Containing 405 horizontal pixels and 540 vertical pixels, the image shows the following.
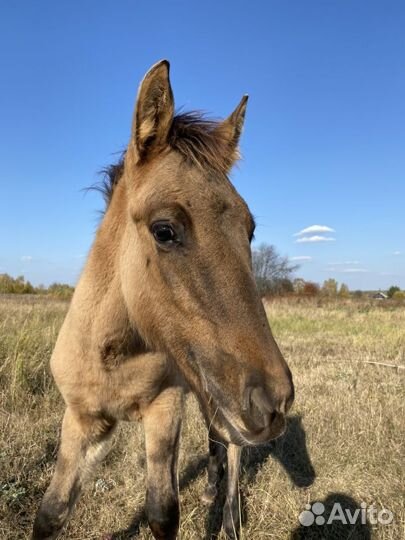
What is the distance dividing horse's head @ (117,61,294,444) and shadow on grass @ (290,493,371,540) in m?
1.91

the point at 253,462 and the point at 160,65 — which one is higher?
the point at 160,65

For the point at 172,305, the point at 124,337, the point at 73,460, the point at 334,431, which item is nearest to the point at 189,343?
the point at 172,305

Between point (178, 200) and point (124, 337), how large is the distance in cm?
115

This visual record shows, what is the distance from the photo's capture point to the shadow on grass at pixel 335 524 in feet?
10.8

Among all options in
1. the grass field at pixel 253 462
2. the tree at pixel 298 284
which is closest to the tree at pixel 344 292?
the tree at pixel 298 284

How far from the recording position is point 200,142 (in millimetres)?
2492

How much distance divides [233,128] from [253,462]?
347cm

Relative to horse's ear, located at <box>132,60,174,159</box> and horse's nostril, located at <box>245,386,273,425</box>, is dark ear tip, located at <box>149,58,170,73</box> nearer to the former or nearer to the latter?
horse's ear, located at <box>132,60,174,159</box>

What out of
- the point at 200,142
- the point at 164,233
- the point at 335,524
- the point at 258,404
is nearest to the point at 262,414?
the point at 258,404

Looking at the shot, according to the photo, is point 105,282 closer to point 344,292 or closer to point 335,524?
point 335,524

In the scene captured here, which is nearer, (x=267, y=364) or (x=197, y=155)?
(x=267, y=364)

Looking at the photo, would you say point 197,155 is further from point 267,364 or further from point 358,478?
point 358,478

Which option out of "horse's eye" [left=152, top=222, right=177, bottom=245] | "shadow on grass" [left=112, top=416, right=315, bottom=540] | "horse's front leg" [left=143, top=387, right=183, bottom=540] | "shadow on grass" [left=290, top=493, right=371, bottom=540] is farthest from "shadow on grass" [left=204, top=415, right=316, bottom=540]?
"horse's eye" [left=152, top=222, right=177, bottom=245]

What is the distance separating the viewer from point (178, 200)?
2.18m
